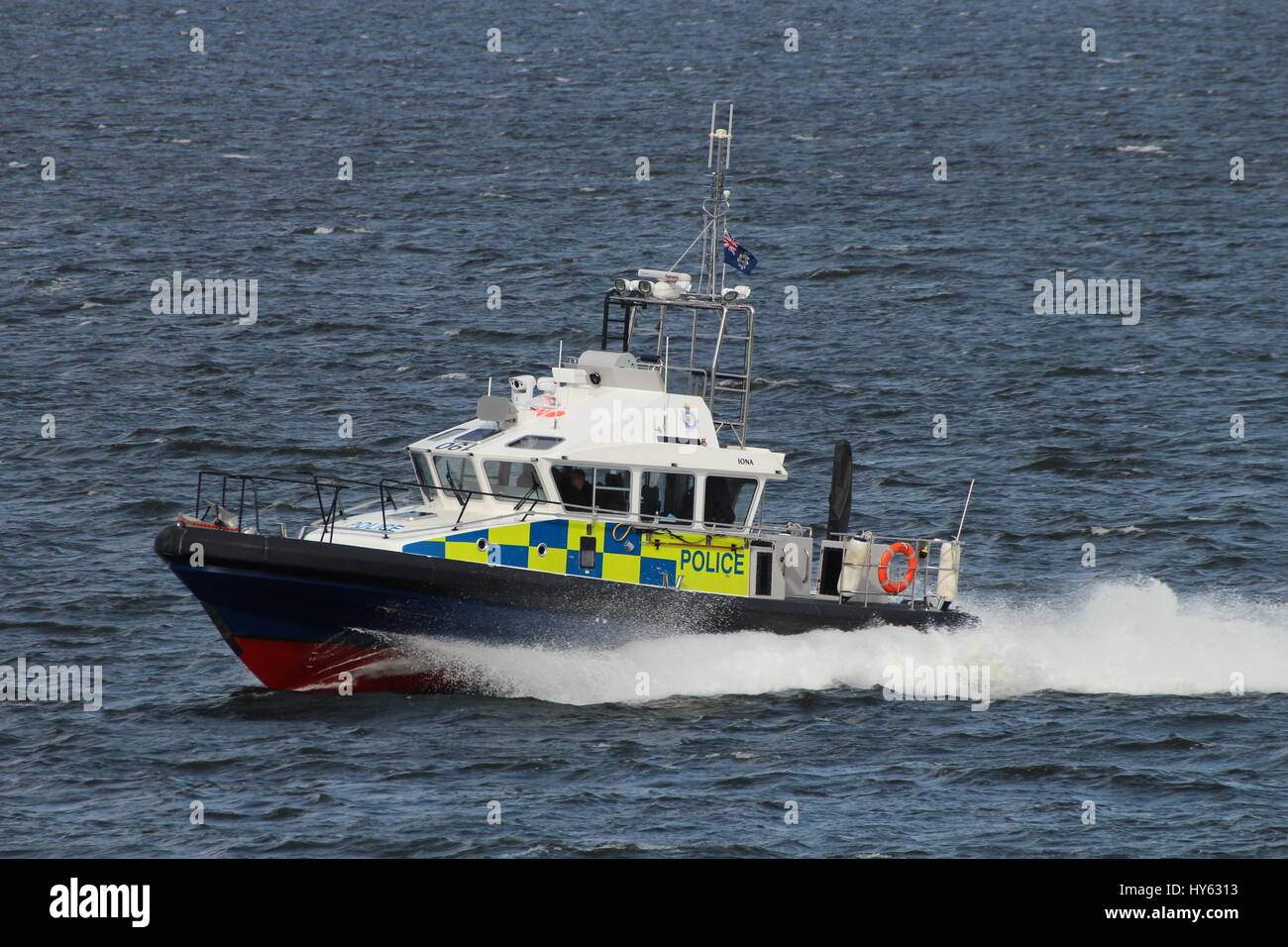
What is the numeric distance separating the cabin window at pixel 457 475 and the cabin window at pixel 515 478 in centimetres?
21

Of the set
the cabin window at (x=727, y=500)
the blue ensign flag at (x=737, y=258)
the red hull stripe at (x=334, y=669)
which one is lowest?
the red hull stripe at (x=334, y=669)

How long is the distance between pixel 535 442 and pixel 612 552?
5.00ft

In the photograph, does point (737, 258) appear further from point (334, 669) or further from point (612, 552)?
point (334, 669)

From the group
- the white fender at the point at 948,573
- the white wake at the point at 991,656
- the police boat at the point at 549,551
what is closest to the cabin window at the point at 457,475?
the police boat at the point at 549,551

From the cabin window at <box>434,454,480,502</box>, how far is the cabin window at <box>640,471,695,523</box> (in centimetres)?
194

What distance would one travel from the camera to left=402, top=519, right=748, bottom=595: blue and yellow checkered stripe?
20.2 metres

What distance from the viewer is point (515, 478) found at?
67.8ft

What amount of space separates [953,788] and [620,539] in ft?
15.4

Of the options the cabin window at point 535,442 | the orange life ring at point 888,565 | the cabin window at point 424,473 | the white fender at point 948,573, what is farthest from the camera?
the white fender at point 948,573

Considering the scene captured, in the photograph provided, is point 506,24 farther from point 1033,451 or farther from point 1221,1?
point 1033,451

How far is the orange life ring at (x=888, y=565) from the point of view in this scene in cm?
2180

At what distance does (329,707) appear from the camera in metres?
20.3

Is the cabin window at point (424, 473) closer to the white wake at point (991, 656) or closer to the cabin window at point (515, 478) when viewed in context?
the cabin window at point (515, 478)
